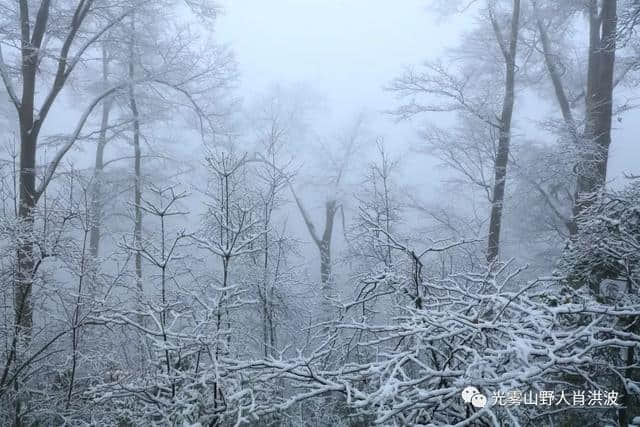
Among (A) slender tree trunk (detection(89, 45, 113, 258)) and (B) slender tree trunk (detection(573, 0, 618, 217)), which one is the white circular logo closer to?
(B) slender tree trunk (detection(573, 0, 618, 217))

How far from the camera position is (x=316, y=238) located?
583 inches

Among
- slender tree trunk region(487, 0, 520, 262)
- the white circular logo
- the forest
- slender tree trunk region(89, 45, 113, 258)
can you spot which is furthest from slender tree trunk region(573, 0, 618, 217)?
slender tree trunk region(89, 45, 113, 258)

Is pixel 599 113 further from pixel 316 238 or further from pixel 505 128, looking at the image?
pixel 316 238

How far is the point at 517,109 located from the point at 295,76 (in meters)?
8.72

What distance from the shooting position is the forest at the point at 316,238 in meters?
2.59

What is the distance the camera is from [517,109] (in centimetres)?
1327

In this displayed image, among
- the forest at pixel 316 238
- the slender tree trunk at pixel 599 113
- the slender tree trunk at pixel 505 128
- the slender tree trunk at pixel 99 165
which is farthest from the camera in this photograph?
the slender tree trunk at pixel 99 165

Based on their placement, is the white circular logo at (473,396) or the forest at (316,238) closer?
the white circular logo at (473,396)

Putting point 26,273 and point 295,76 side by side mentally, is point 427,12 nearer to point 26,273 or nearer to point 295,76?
point 295,76

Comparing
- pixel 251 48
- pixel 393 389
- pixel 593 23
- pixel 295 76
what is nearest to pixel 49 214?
pixel 393 389

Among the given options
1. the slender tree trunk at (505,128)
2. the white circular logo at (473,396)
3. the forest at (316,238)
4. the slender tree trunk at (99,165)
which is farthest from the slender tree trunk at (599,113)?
the slender tree trunk at (99,165)

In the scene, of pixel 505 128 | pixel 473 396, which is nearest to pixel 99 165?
pixel 505 128

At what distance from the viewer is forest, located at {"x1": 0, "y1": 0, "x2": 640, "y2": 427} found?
2.59m

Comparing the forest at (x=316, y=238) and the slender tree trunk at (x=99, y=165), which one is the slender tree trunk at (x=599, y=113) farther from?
the slender tree trunk at (x=99, y=165)
